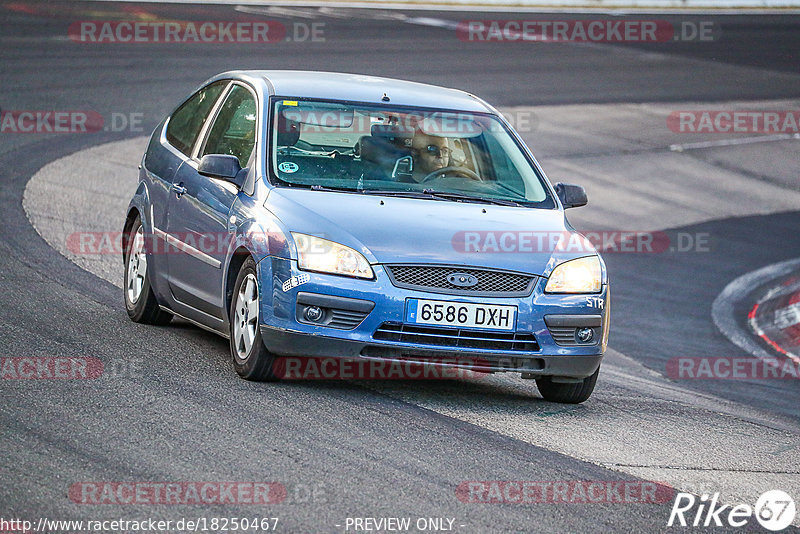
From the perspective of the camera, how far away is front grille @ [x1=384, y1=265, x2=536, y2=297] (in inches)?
276

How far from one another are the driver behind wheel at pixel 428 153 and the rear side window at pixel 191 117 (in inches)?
59.7

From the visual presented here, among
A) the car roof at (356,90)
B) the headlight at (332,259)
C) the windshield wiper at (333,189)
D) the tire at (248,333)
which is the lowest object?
the tire at (248,333)

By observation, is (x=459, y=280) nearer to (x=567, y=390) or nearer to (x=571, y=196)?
(x=567, y=390)

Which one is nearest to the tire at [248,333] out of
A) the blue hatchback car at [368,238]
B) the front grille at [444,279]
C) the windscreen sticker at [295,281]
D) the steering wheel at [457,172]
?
the blue hatchback car at [368,238]

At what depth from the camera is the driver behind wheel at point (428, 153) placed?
798 cm

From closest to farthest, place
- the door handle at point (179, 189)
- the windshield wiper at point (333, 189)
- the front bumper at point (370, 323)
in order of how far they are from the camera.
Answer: the front bumper at point (370, 323) < the windshield wiper at point (333, 189) < the door handle at point (179, 189)

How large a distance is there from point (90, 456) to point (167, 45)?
→ 65.9 feet

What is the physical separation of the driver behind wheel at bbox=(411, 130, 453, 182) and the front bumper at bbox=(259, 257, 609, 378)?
1.17 metres

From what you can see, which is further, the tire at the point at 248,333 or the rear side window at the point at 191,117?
the rear side window at the point at 191,117

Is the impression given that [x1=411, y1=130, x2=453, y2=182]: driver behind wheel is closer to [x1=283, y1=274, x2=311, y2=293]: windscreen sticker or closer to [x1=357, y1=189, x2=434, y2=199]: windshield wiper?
[x1=357, y1=189, x2=434, y2=199]: windshield wiper

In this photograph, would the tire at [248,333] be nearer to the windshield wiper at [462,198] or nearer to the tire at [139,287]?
the windshield wiper at [462,198]

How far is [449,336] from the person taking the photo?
23.1 feet

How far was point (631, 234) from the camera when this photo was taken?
17.4 metres

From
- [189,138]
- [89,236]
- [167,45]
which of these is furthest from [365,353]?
[167,45]
